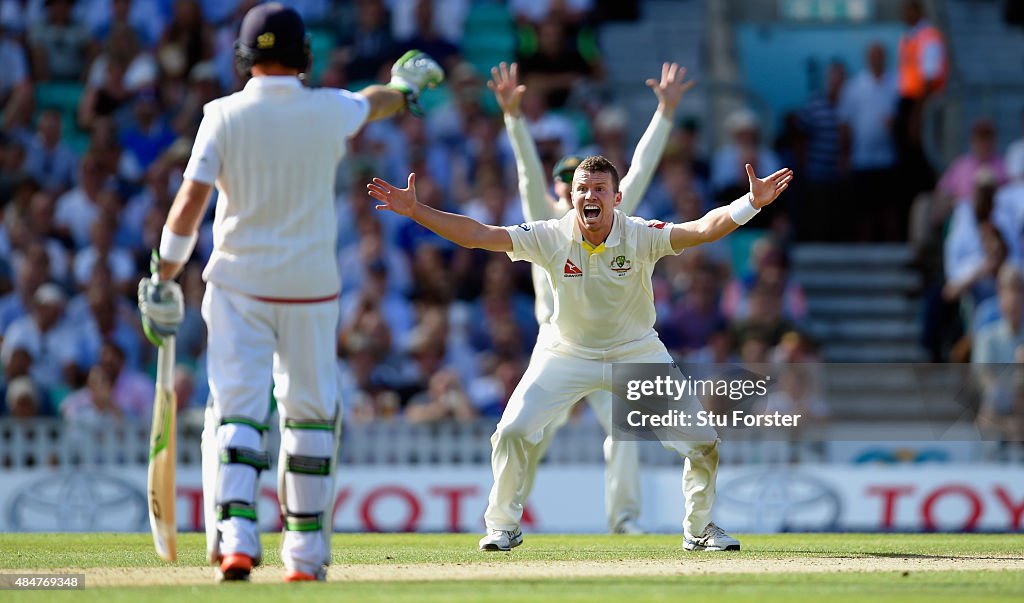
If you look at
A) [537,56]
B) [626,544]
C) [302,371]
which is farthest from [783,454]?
[302,371]

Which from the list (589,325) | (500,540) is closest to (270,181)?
(589,325)

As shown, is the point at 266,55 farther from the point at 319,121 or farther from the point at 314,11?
the point at 314,11

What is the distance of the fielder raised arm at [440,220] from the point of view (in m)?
8.30

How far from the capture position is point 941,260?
16938mm

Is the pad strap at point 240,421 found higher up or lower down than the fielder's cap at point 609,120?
lower down

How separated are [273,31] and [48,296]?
8.45 meters

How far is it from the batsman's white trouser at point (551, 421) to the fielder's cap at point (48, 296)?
279 inches

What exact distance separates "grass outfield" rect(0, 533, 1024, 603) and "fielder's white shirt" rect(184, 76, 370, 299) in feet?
4.22

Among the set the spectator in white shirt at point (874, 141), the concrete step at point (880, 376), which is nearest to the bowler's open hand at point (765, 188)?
the concrete step at point (880, 376)

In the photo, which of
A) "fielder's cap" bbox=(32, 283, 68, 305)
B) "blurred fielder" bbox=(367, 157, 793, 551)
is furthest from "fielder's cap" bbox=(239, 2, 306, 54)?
"fielder's cap" bbox=(32, 283, 68, 305)

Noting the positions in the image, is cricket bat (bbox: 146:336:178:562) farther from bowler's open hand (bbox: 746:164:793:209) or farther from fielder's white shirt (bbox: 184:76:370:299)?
bowler's open hand (bbox: 746:164:793:209)

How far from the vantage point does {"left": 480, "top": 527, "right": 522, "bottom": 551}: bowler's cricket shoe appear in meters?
9.04

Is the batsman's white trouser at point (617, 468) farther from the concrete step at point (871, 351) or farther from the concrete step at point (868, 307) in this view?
Answer: the concrete step at point (868, 307)

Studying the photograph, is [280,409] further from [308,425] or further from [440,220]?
[440,220]
